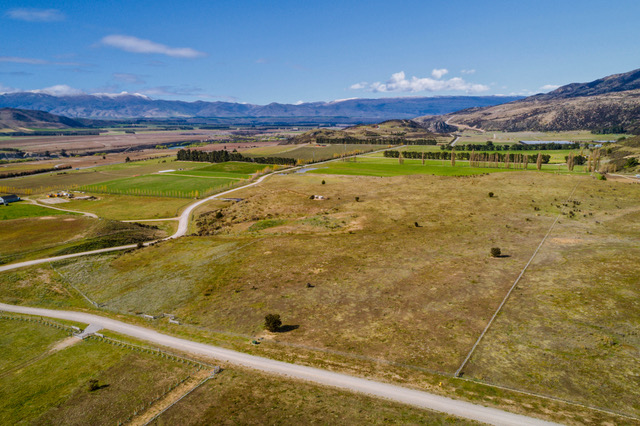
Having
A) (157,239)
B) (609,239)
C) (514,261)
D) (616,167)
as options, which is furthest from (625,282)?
(616,167)

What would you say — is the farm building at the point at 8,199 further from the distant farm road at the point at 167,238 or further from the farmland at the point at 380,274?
the farmland at the point at 380,274

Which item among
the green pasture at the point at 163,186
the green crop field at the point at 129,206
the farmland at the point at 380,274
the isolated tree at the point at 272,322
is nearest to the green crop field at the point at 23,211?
the green crop field at the point at 129,206

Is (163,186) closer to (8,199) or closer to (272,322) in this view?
(8,199)

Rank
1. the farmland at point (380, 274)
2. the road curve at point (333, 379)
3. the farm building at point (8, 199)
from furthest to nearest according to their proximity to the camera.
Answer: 1. the farm building at point (8, 199)
2. the farmland at point (380, 274)
3. the road curve at point (333, 379)

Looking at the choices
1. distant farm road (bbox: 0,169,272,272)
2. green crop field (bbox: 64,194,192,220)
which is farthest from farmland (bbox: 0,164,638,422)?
green crop field (bbox: 64,194,192,220)

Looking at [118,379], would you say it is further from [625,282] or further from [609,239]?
[609,239]

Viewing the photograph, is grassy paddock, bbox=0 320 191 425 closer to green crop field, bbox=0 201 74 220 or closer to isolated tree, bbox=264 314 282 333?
isolated tree, bbox=264 314 282 333

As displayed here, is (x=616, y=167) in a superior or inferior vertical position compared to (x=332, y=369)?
superior
